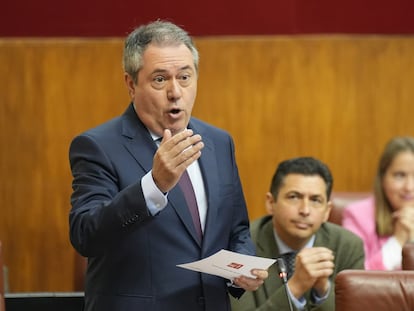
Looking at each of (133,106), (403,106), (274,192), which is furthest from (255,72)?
(133,106)

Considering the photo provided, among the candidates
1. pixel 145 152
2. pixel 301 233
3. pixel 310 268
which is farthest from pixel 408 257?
pixel 145 152

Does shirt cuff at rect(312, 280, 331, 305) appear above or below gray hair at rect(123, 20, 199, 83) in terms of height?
below

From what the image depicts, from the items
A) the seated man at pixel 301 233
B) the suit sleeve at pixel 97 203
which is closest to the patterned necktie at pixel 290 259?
the seated man at pixel 301 233

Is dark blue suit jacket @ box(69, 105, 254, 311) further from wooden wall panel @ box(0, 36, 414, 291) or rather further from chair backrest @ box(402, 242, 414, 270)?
wooden wall panel @ box(0, 36, 414, 291)

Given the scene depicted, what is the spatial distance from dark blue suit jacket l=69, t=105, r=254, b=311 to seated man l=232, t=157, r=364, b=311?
0.63 m

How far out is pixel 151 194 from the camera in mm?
1432

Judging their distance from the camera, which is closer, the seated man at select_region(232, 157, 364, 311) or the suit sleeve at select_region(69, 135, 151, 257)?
the suit sleeve at select_region(69, 135, 151, 257)

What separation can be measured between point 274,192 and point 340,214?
1.43 feet

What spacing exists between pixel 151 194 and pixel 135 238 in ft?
0.47

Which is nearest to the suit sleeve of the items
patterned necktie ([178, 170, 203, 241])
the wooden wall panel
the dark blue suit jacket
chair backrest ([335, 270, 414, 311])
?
the dark blue suit jacket

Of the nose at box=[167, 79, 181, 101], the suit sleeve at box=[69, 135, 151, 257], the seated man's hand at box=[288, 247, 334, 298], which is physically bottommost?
the seated man's hand at box=[288, 247, 334, 298]

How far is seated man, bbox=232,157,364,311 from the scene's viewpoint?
87.8 inches

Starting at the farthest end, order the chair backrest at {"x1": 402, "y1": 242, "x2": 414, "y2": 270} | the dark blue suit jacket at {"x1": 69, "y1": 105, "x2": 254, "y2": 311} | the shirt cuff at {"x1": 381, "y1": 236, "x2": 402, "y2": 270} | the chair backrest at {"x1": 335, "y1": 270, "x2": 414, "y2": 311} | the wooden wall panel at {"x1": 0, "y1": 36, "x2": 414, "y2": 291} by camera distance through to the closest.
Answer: the wooden wall panel at {"x1": 0, "y1": 36, "x2": 414, "y2": 291}
the shirt cuff at {"x1": 381, "y1": 236, "x2": 402, "y2": 270}
the chair backrest at {"x1": 402, "y1": 242, "x2": 414, "y2": 270}
the chair backrest at {"x1": 335, "y1": 270, "x2": 414, "y2": 311}
the dark blue suit jacket at {"x1": 69, "y1": 105, "x2": 254, "y2": 311}

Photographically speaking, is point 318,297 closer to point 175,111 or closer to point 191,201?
point 191,201
